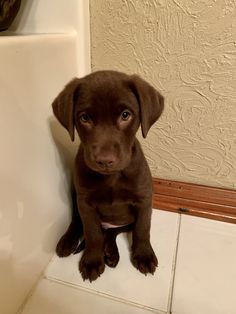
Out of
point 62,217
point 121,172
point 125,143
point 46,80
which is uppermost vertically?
point 46,80

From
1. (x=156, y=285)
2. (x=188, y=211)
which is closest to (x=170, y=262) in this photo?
(x=156, y=285)

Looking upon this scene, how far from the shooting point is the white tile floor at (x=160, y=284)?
887 millimetres

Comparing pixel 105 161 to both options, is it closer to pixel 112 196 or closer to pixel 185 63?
pixel 112 196

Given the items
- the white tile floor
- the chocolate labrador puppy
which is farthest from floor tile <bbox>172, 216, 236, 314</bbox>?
the chocolate labrador puppy

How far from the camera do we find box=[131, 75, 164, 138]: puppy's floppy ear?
0.76 m

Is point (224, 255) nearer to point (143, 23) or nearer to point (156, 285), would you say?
point (156, 285)

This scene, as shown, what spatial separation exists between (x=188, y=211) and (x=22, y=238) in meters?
0.70

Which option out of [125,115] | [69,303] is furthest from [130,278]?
[125,115]

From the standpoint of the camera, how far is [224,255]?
1.05 meters

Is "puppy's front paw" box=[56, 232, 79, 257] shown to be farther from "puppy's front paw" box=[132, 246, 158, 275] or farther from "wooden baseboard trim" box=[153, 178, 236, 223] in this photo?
"wooden baseboard trim" box=[153, 178, 236, 223]

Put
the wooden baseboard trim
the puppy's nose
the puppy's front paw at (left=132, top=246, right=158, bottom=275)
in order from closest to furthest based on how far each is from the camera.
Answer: the puppy's nose → the puppy's front paw at (left=132, top=246, right=158, bottom=275) → the wooden baseboard trim

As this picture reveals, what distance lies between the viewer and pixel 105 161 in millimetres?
713

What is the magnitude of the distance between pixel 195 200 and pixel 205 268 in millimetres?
312

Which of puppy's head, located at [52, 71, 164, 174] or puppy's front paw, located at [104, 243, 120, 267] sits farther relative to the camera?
puppy's front paw, located at [104, 243, 120, 267]
